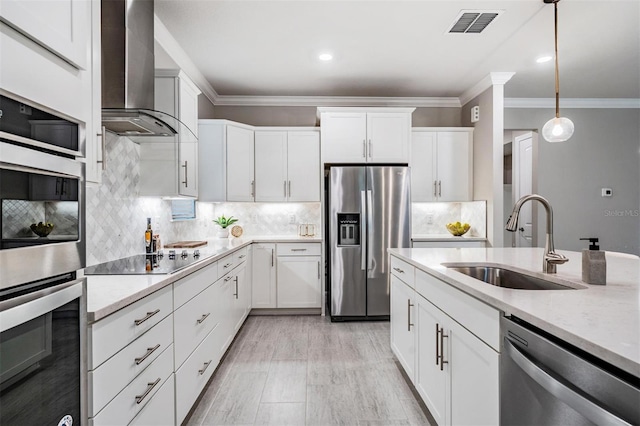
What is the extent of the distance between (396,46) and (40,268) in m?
3.21

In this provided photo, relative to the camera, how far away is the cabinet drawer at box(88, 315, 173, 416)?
1.11 meters

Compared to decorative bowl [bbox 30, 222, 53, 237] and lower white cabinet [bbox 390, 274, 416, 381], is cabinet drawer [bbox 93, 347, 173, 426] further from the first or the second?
lower white cabinet [bbox 390, 274, 416, 381]

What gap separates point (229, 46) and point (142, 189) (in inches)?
60.7

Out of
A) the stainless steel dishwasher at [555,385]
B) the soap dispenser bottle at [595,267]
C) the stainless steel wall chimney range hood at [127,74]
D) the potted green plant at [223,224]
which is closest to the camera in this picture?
the stainless steel dishwasher at [555,385]

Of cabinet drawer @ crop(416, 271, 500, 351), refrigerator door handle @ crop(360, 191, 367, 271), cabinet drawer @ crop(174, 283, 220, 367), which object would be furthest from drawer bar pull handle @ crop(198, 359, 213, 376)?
refrigerator door handle @ crop(360, 191, 367, 271)

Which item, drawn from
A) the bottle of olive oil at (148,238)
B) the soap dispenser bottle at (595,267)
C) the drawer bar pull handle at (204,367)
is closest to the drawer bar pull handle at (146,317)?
the drawer bar pull handle at (204,367)

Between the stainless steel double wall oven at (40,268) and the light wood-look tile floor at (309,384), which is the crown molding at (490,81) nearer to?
the light wood-look tile floor at (309,384)

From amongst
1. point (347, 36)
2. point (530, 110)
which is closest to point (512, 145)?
point (530, 110)

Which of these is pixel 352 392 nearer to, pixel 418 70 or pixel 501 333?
pixel 501 333

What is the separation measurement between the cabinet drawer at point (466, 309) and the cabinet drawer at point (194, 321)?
4.43ft

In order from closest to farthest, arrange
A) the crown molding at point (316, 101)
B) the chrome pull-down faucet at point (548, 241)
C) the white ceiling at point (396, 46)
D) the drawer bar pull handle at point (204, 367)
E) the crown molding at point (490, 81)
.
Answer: the chrome pull-down faucet at point (548, 241) < the drawer bar pull handle at point (204, 367) < the white ceiling at point (396, 46) < the crown molding at point (490, 81) < the crown molding at point (316, 101)

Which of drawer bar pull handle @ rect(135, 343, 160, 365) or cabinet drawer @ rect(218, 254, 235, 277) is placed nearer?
drawer bar pull handle @ rect(135, 343, 160, 365)

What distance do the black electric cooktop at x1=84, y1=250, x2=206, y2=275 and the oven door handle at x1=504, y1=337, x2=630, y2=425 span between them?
61.3 inches

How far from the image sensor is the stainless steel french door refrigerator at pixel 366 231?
387cm
